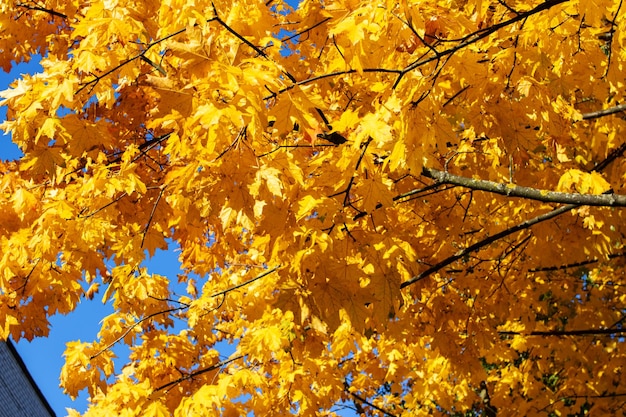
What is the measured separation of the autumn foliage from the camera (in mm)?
2707

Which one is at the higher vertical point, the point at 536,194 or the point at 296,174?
the point at 536,194

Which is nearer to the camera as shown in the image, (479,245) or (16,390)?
(479,245)

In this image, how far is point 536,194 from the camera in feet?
11.1

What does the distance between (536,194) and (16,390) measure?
71.3ft

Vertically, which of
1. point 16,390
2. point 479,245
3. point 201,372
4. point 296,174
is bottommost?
point 201,372

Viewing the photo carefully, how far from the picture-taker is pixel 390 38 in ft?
9.14

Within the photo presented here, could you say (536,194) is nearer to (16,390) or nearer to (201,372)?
(201,372)

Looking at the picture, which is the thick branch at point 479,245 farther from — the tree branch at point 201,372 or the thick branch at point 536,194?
the tree branch at point 201,372

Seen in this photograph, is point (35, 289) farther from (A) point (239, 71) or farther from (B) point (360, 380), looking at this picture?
(B) point (360, 380)

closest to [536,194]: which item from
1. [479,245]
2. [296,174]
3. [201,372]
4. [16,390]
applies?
[479,245]

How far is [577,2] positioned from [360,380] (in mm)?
6621

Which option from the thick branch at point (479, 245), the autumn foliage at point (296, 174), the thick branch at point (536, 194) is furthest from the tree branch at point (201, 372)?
the thick branch at point (536, 194)

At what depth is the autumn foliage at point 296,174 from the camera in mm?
2707

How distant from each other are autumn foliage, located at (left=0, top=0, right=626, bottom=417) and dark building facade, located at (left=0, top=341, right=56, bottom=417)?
50.7 feet
